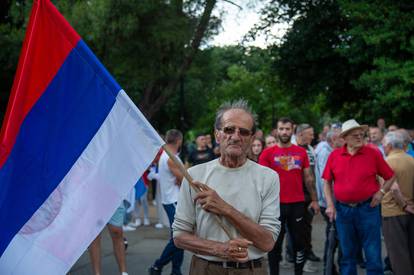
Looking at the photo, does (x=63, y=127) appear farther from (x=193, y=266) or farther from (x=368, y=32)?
(x=368, y=32)

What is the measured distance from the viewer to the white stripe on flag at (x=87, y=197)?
12.0ft

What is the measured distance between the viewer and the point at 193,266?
388cm

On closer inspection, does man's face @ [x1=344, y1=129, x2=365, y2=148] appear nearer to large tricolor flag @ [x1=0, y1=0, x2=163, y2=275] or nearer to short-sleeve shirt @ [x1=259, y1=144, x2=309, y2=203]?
short-sleeve shirt @ [x1=259, y1=144, x2=309, y2=203]

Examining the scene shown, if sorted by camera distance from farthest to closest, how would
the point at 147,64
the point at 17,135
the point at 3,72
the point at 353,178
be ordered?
A: the point at 147,64 → the point at 3,72 → the point at 353,178 → the point at 17,135

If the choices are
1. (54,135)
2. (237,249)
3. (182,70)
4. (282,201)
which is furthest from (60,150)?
Result: (182,70)

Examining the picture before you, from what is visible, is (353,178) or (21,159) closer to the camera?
(21,159)

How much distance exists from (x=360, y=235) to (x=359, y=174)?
67 centimetres

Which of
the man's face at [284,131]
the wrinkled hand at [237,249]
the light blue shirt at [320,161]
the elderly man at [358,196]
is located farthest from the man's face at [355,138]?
the wrinkled hand at [237,249]

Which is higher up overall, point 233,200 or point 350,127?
point 350,127

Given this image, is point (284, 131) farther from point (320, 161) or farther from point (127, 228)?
point (127, 228)

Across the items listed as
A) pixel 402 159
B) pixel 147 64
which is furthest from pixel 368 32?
pixel 402 159

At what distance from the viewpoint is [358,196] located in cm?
680

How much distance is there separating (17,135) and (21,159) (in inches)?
5.6

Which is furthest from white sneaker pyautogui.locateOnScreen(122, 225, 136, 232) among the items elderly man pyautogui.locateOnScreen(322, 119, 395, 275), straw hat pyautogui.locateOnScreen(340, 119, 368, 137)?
straw hat pyautogui.locateOnScreen(340, 119, 368, 137)
